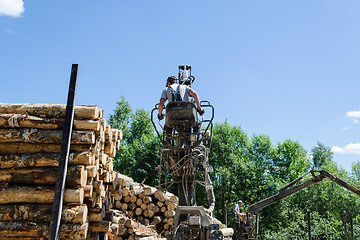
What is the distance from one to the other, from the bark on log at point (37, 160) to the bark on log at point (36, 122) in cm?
37

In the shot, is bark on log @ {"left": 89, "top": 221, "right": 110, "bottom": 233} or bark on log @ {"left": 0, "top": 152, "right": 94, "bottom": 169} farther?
bark on log @ {"left": 89, "top": 221, "right": 110, "bottom": 233}

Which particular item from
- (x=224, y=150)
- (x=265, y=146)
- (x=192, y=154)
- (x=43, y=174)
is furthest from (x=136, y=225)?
(x=265, y=146)

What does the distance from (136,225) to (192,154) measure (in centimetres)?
371

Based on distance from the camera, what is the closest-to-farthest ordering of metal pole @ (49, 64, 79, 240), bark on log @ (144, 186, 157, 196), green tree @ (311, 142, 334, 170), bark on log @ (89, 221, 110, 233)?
1. metal pole @ (49, 64, 79, 240)
2. bark on log @ (89, 221, 110, 233)
3. bark on log @ (144, 186, 157, 196)
4. green tree @ (311, 142, 334, 170)

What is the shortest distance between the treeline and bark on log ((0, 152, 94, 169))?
63.1 ft

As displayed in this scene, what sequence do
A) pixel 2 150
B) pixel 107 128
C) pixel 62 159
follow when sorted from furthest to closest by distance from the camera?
pixel 107 128, pixel 2 150, pixel 62 159

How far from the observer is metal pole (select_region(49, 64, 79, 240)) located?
12.7 ft

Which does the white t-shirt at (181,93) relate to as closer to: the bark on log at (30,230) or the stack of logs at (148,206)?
the bark on log at (30,230)

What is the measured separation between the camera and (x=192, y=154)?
8.75 metres

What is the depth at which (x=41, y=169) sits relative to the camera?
14.1 ft

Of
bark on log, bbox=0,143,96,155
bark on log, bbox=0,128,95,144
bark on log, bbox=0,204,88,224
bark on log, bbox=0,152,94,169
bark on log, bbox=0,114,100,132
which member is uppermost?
bark on log, bbox=0,114,100,132

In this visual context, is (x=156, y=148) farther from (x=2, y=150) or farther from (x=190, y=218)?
(x=2, y=150)

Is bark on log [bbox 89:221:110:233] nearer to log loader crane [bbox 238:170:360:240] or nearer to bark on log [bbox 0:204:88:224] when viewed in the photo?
bark on log [bbox 0:204:88:224]

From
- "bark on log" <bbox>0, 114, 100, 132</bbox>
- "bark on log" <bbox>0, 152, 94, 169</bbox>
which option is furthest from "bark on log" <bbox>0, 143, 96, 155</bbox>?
"bark on log" <bbox>0, 114, 100, 132</bbox>
